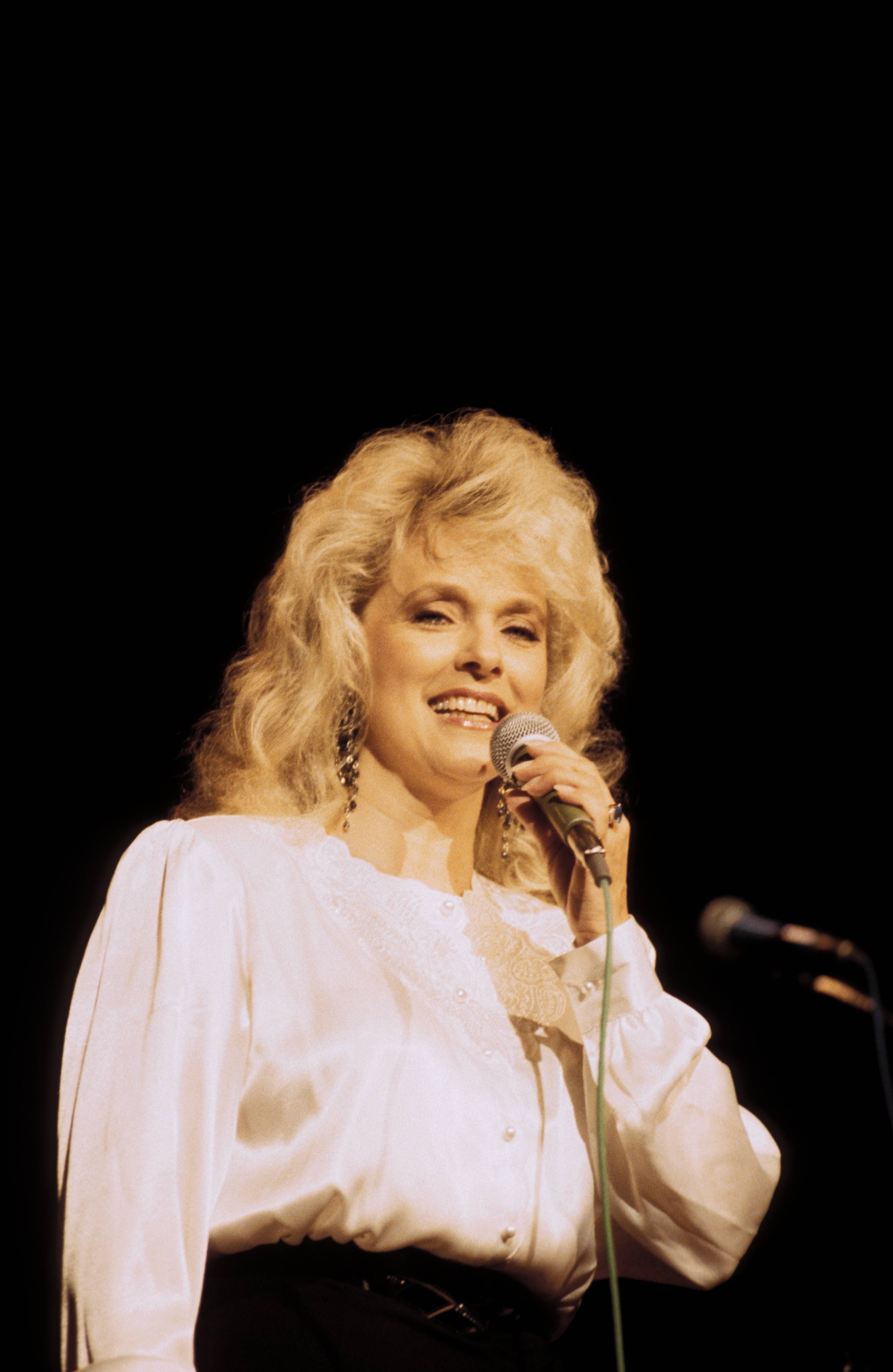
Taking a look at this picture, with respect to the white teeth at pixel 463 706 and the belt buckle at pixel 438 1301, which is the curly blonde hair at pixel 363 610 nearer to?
the white teeth at pixel 463 706

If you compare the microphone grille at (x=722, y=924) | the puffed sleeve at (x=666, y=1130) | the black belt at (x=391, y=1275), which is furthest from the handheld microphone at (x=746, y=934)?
the black belt at (x=391, y=1275)

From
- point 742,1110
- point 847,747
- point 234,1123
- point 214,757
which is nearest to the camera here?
point 234,1123

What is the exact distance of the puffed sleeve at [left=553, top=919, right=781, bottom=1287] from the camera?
5.02 feet

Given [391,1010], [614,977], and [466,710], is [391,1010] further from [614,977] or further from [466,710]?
[466,710]

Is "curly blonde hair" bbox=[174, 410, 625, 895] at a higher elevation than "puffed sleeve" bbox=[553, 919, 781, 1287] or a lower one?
higher

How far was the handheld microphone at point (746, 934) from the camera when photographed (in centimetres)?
111

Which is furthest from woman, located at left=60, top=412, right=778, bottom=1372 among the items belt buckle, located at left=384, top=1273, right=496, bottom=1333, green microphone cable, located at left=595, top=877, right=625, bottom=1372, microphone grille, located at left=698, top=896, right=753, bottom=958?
microphone grille, located at left=698, top=896, right=753, bottom=958

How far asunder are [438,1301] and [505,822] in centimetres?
82

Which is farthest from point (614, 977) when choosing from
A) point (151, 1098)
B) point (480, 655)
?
point (151, 1098)

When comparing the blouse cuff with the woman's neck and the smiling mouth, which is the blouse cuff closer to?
the woman's neck

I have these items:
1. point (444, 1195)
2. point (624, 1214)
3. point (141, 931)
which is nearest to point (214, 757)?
point (141, 931)

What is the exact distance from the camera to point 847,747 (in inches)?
89.0

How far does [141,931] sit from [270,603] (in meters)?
0.76

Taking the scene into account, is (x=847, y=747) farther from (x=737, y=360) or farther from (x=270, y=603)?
(x=270, y=603)
